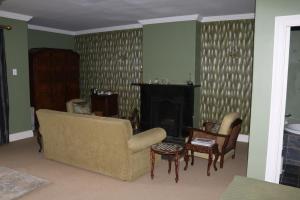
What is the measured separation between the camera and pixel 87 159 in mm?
3900

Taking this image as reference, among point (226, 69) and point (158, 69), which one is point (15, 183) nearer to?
point (158, 69)

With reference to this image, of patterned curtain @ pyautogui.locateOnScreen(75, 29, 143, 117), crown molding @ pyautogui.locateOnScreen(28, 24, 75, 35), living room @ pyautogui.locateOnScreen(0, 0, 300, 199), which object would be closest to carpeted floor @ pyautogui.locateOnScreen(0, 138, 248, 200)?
living room @ pyautogui.locateOnScreen(0, 0, 300, 199)

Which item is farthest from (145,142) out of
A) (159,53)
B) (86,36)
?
(86,36)

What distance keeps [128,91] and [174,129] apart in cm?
183

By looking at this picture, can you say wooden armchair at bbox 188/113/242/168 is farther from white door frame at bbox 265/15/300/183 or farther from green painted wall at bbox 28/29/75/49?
green painted wall at bbox 28/29/75/49

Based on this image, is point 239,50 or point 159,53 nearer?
point 239,50

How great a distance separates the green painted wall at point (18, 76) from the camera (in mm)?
5500

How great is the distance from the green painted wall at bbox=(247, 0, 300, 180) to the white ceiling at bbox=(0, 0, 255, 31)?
5.22ft

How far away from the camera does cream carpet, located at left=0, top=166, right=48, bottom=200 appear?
3.23 metres

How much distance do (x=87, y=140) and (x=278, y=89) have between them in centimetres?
265

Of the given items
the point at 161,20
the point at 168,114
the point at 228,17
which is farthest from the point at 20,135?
the point at 228,17

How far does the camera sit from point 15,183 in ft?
11.6

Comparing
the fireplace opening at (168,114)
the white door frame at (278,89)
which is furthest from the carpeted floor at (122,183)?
the fireplace opening at (168,114)

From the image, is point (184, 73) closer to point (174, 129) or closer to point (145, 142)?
point (174, 129)
